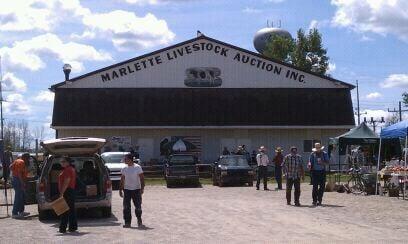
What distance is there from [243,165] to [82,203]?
54.1 ft

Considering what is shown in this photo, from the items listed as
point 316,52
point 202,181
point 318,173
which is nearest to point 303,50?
point 316,52

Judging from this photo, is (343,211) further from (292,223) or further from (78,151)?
(78,151)

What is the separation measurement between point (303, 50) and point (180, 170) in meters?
37.0

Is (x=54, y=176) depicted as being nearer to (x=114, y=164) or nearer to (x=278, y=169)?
(x=278, y=169)

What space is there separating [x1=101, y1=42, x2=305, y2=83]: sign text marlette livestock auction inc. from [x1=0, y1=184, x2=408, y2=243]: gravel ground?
2323 centimetres

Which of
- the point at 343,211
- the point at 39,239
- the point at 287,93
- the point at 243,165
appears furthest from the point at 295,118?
the point at 39,239

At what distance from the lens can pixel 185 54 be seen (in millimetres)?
44938

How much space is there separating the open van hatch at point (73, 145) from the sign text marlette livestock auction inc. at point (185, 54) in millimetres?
27568

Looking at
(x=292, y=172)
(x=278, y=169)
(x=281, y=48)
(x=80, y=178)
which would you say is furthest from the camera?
(x=281, y=48)

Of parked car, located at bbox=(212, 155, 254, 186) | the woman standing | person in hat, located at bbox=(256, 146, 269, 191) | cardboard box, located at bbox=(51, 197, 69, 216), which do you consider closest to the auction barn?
parked car, located at bbox=(212, 155, 254, 186)

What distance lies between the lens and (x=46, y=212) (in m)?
17.4

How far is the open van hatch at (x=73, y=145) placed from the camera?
55.3ft

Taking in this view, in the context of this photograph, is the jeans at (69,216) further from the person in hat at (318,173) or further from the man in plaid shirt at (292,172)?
the person in hat at (318,173)

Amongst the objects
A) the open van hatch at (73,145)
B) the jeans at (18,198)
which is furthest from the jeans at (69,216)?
the jeans at (18,198)
